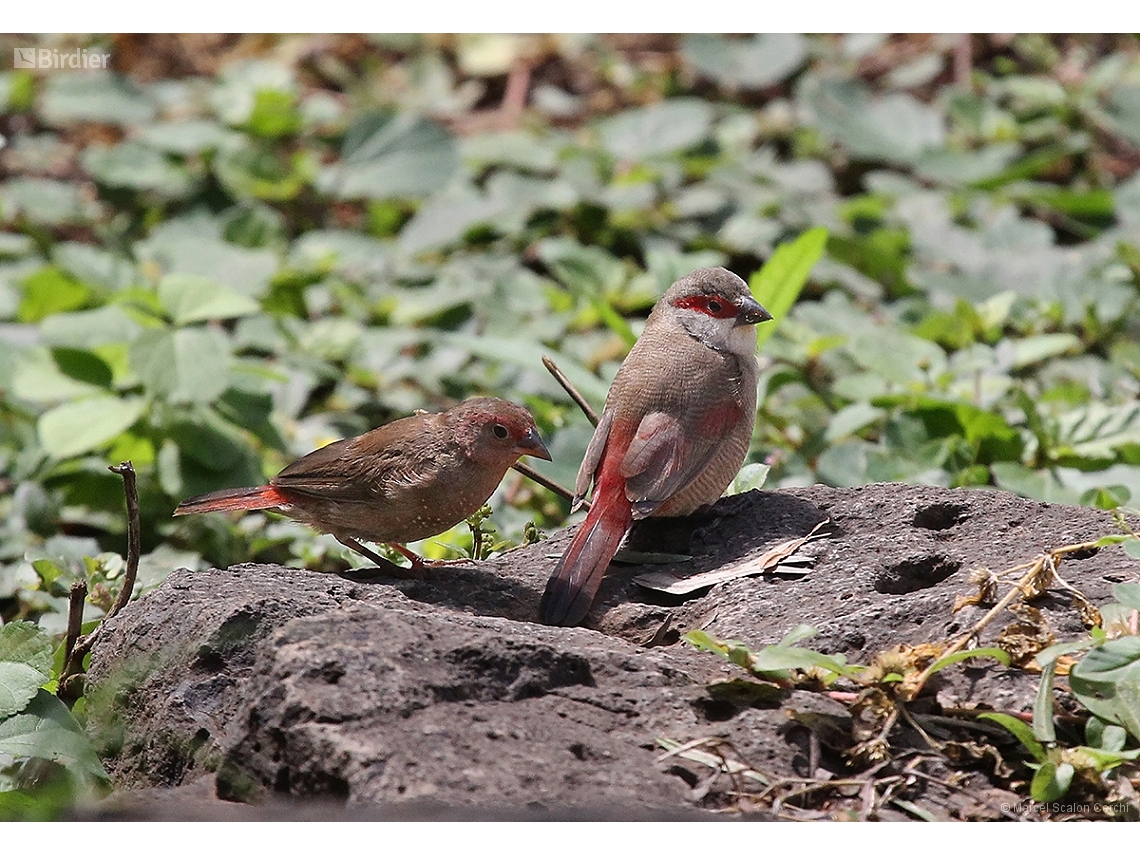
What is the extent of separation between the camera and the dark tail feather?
3.55m

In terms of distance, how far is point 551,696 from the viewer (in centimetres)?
300

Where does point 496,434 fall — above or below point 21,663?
above

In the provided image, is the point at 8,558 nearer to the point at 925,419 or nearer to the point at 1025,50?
the point at 925,419

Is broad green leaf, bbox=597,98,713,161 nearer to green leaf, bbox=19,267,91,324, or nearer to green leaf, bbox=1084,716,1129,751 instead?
green leaf, bbox=19,267,91,324

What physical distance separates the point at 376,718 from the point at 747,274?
5.27 metres

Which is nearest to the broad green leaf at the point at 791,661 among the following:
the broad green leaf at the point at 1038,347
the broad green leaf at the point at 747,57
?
the broad green leaf at the point at 1038,347

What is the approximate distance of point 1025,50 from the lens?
9539 millimetres

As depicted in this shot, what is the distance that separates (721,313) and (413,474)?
1109 millimetres

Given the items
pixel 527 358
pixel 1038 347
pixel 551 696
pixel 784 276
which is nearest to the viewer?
pixel 551 696

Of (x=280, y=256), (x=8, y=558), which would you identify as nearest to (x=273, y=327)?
(x=280, y=256)

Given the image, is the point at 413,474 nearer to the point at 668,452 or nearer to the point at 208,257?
the point at 668,452

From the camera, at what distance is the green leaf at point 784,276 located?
5.44 metres

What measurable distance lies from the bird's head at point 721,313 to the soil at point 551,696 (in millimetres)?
883

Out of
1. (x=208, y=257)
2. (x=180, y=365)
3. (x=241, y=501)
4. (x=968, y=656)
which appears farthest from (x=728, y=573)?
(x=208, y=257)
